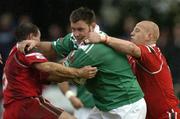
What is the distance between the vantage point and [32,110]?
10.1 m

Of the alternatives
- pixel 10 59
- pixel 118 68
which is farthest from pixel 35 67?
pixel 118 68

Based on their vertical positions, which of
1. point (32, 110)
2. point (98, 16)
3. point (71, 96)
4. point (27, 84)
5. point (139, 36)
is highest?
point (139, 36)

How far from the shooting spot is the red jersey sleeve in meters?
9.97

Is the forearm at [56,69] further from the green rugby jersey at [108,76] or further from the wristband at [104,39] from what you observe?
the wristband at [104,39]

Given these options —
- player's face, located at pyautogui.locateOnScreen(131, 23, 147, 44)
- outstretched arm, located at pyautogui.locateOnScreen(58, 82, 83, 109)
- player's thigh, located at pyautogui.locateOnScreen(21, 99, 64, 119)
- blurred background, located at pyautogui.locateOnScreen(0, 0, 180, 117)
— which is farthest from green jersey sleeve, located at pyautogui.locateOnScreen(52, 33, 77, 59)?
blurred background, located at pyautogui.locateOnScreen(0, 0, 180, 117)

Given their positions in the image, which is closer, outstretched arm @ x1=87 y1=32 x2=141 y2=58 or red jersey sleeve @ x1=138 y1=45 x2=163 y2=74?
outstretched arm @ x1=87 y1=32 x2=141 y2=58

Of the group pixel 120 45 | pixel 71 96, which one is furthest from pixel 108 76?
pixel 71 96

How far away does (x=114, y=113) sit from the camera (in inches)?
386

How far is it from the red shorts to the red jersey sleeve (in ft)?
4.01

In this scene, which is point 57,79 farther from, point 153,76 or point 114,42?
point 153,76

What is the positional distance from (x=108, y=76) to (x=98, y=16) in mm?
6621

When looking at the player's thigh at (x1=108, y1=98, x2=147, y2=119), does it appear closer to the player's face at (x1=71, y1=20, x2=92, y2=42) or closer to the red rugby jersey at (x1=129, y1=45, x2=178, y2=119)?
the red rugby jersey at (x1=129, y1=45, x2=178, y2=119)

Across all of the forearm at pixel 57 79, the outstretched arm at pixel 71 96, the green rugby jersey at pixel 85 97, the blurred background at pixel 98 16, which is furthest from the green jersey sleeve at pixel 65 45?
the blurred background at pixel 98 16

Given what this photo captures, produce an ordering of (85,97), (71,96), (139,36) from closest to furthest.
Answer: (139,36)
(85,97)
(71,96)
